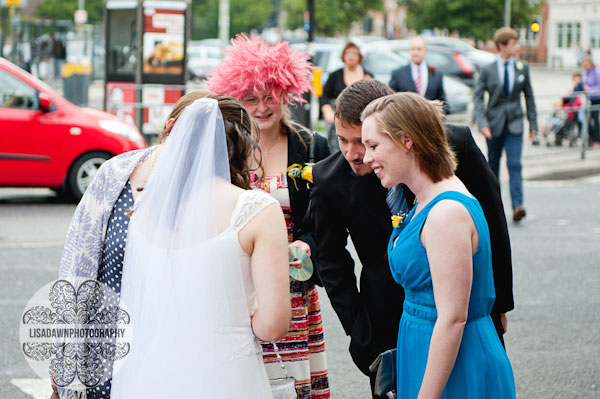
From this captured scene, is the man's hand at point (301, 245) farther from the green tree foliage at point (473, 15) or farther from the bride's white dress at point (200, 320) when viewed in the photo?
the green tree foliage at point (473, 15)

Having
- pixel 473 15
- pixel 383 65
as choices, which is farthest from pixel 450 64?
pixel 473 15

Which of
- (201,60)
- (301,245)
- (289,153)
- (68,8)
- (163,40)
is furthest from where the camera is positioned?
(68,8)

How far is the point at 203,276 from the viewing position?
2.62 m

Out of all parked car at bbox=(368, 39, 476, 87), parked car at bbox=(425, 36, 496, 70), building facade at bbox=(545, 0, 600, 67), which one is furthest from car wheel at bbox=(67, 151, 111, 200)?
building facade at bbox=(545, 0, 600, 67)

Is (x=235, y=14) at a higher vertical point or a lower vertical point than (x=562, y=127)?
higher

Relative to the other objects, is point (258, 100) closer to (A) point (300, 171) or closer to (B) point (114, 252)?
(A) point (300, 171)

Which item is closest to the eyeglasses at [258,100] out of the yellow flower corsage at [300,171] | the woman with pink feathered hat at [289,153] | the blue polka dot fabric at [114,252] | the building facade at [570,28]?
the woman with pink feathered hat at [289,153]

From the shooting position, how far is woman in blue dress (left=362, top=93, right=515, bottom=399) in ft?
→ 8.77

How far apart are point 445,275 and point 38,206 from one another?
32.5ft

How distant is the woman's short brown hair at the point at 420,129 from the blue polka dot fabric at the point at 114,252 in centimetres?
87

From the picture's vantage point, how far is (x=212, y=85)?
4125 mm

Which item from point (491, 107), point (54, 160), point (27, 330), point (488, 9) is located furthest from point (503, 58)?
point (488, 9)

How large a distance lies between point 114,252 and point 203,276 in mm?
517

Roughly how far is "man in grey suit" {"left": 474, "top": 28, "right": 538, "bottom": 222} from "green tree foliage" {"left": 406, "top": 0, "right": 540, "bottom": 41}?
135ft
